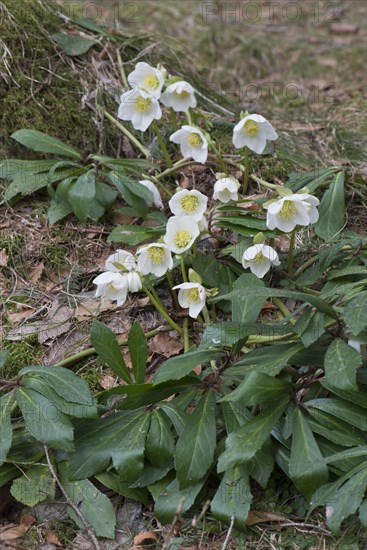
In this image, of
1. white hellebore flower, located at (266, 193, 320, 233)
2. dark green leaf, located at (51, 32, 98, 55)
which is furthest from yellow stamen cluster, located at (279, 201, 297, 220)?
dark green leaf, located at (51, 32, 98, 55)

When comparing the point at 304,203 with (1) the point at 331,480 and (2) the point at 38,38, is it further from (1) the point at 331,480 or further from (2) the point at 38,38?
(2) the point at 38,38

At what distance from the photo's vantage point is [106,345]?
2010 millimetres

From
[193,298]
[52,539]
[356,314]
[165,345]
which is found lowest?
[52,539]

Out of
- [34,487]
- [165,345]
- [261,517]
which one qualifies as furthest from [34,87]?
[261,517]

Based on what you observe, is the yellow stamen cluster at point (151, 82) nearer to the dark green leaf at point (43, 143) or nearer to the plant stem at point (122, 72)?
the dark green leaf at point (43, 143)

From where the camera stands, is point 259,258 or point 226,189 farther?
point 226,189

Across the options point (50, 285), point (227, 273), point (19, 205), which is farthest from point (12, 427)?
point (19, 205)

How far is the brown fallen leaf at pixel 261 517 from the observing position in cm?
184

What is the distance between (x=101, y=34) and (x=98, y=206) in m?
0.96

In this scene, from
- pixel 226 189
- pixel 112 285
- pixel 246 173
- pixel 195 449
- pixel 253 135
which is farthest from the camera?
pixel 246 173

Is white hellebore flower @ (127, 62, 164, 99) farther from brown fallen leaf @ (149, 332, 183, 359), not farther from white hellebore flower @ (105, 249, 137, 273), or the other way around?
brown fallen leaf @ (149, 332, 183, 359)

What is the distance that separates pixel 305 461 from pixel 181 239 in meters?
0.73

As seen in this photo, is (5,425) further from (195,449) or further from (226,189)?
(226,189)

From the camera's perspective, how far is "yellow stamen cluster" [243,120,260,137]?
2.50 meters
